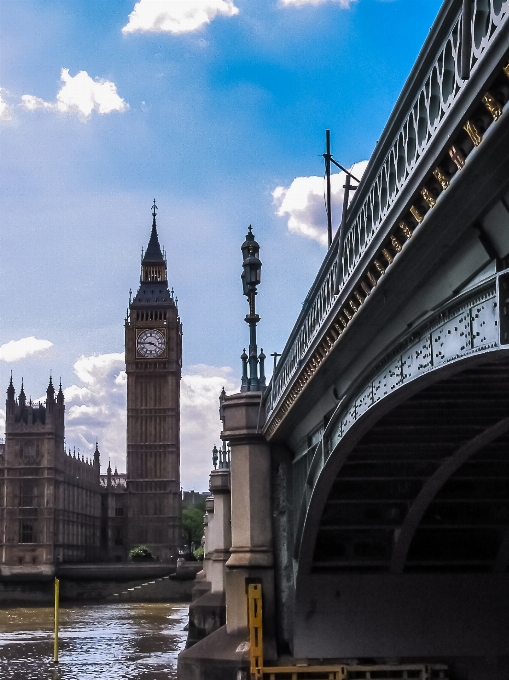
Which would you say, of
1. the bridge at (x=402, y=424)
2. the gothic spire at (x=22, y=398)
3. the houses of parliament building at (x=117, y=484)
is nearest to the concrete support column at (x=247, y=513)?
the bridge at (x=402, y=424)

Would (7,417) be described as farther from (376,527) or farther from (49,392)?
(376,527)

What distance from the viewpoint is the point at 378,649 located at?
16219 mm

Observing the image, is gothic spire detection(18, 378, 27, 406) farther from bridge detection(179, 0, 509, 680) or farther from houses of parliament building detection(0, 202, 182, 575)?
bridge detection(179, 0, 509, 680)

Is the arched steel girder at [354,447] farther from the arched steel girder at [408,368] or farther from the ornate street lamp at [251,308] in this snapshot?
the ornate street lamp at [251,308]

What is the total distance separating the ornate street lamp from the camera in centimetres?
1602

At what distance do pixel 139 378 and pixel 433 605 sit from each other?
102377 mm

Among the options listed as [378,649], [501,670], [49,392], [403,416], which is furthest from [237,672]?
[49,392]

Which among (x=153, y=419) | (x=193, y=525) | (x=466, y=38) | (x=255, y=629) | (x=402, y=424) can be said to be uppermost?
(x=153, y=419)

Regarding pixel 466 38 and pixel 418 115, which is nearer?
pixel 466 38

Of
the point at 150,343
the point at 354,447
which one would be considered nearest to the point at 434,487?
the point at 354,447

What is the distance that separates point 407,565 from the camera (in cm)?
1633

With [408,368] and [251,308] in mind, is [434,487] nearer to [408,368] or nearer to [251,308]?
[251,308]

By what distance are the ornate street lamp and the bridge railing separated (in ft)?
20.0

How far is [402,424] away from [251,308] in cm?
557
